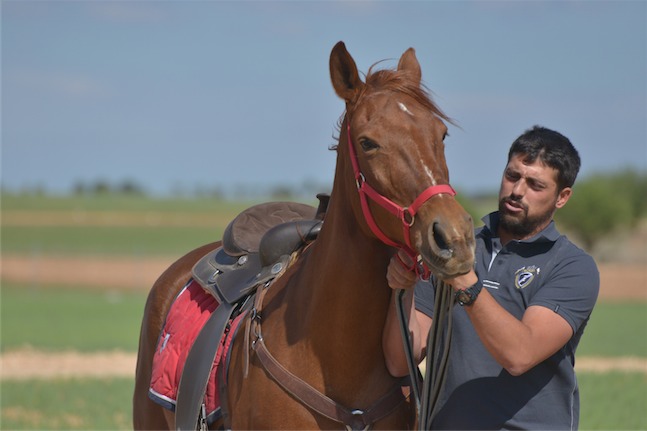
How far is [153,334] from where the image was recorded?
17.1 feet

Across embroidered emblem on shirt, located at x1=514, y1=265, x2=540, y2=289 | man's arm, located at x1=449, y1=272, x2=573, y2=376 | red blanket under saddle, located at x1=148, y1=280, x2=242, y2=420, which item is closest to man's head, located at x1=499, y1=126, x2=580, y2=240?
embroidered emblem on shirt, located at x1=514, y1=265, x2=540, y2=289

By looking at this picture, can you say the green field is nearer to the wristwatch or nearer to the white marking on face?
the wristwatch

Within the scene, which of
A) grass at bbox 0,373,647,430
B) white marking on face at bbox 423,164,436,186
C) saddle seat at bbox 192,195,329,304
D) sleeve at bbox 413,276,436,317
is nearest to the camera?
white marking on face at bbox 423,164,436,186

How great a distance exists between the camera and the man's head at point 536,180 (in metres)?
3.43

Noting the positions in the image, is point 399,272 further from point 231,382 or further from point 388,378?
point 231,382

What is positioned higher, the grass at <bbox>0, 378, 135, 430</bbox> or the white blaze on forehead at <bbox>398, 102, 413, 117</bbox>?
the white blaze on forehead at <bbox>398, 102, 413, 117</bbox>

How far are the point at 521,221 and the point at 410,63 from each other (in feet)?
2.85

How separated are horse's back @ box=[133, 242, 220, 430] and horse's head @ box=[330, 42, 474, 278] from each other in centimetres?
221

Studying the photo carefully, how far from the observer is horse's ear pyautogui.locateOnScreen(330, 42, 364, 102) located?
3393 mm

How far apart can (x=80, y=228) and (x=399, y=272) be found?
6051 centimetres

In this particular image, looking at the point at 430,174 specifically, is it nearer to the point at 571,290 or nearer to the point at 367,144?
the point at 367,144

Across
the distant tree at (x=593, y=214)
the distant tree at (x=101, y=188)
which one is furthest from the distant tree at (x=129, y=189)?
the distant tree at (x=593, y=214)

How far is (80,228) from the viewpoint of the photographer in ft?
199

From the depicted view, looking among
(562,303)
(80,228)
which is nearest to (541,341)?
(562,303)
